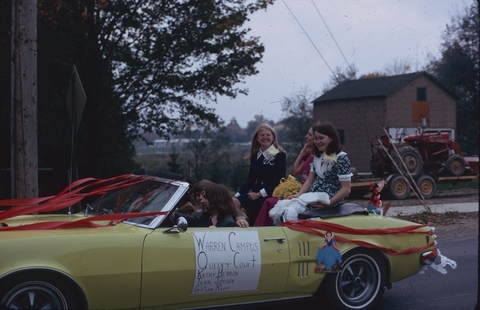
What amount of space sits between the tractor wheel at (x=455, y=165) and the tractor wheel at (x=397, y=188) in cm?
212

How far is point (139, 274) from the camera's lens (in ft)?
14.7

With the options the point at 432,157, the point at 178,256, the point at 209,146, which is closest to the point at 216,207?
the point at 178,256

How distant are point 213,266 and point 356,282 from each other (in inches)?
61.1

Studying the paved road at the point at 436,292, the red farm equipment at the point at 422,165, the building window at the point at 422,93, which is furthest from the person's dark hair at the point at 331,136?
the building window at the point at 422,93

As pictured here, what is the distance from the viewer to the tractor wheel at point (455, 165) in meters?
20.8

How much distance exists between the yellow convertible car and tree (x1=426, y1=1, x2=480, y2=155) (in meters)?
10.1

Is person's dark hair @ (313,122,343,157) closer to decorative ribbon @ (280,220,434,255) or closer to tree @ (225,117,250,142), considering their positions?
decorative ribbon @ (280,220,434,255)

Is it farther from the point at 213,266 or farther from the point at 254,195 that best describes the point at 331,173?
the point at 213,266

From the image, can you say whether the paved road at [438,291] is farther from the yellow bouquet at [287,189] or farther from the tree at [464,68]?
the tree at [464,68]

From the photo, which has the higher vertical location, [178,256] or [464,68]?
[464,68]

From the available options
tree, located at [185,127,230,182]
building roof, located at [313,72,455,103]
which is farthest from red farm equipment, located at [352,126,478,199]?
building roof, located at [313,72,455,103]

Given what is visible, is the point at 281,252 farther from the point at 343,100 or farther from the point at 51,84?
the point at 343,100

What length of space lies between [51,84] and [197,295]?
11.4 meters

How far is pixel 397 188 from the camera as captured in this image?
19.7 meters
